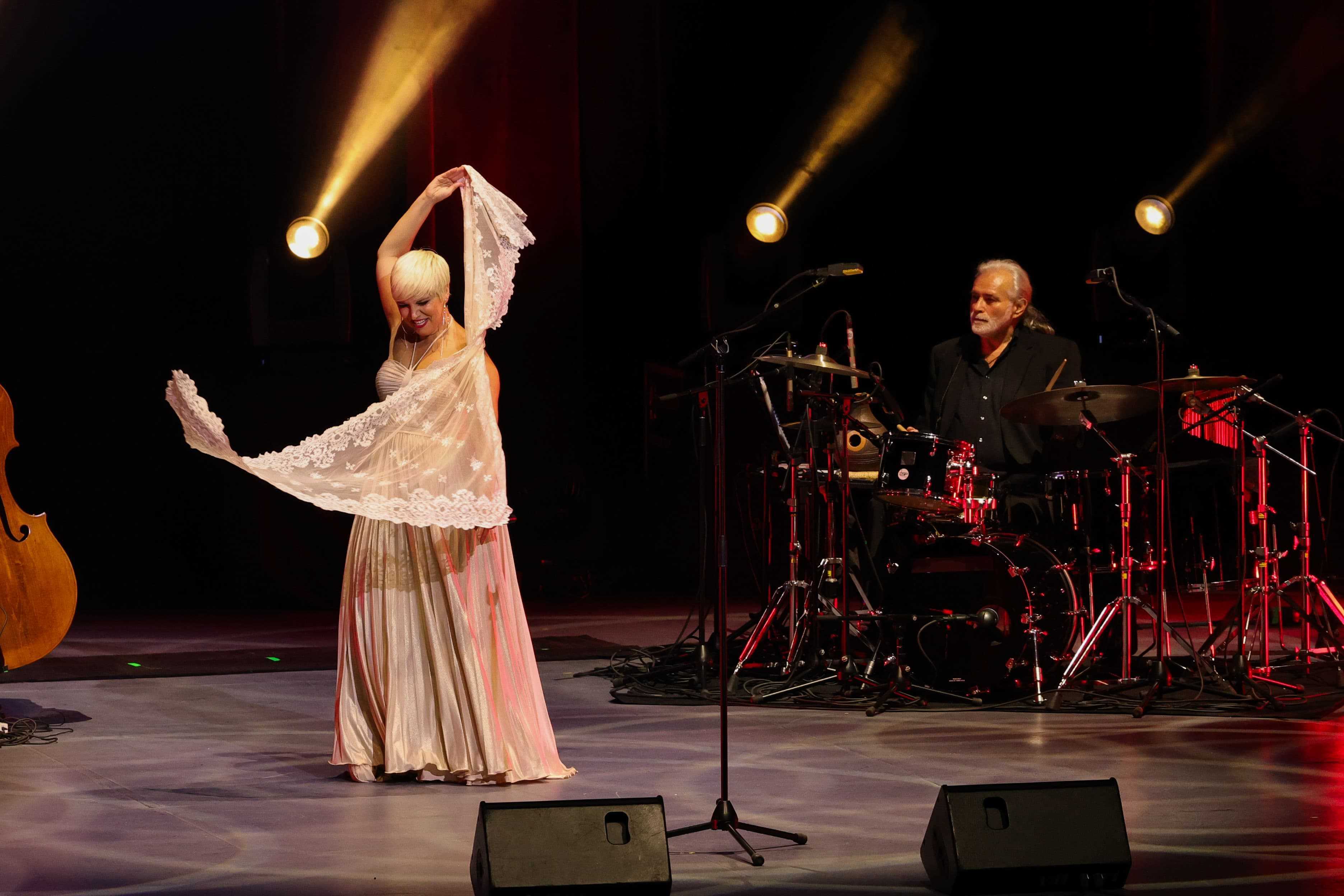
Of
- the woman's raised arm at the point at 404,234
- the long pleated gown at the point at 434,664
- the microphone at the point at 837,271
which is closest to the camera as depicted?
the long pleated gown at the point at 434,664

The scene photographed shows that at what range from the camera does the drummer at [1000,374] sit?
653 cm

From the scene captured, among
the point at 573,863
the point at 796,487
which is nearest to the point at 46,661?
the point at 796,487

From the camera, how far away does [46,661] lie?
757cm

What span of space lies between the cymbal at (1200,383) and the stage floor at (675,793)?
1.28m

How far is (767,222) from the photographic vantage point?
946 centimetres

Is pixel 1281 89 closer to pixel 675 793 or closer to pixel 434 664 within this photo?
pixel 675 793

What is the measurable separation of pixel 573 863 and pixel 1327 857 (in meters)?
1.82

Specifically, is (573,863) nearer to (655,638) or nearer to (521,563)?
(655,638)

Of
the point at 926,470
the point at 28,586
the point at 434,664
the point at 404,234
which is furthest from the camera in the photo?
the point at 926,470

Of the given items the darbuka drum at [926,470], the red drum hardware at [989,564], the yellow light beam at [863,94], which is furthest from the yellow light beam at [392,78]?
the darbuka drum at [926,470]

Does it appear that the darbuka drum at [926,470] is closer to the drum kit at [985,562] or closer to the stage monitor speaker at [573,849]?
the drum kit at [985,562]

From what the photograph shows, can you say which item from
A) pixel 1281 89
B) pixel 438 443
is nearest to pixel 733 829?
pixel 438 443

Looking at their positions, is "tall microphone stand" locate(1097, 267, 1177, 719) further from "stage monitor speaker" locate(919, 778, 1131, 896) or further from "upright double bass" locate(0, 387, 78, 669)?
"upright double bass" locate(0, 387, 78, 669)

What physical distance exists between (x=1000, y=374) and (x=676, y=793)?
9.76 ft
